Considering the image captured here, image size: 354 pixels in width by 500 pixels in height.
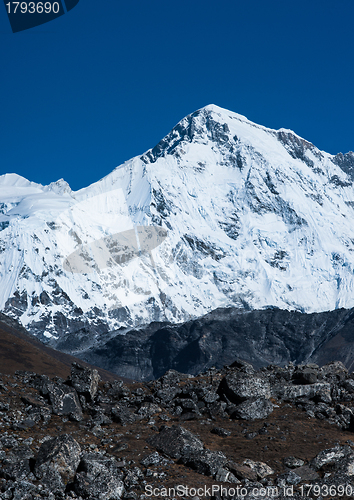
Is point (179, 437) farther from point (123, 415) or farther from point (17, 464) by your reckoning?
point (17, 464)

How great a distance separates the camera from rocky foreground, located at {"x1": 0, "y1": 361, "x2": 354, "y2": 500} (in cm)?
1644

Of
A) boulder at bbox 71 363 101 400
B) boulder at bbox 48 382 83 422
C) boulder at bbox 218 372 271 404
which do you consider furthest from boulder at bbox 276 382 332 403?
boulder at bbox 48 382 83 422

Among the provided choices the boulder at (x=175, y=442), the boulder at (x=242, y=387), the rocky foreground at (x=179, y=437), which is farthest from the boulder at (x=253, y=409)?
the boulder at (x=175, y=442)

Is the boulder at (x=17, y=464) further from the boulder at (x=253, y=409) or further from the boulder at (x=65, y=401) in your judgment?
the boulder at (x=253, y=409)

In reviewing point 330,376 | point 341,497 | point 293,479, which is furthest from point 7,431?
point 330,376

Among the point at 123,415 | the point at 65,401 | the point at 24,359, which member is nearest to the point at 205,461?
the point at 123,415

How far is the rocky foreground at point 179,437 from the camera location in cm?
1644

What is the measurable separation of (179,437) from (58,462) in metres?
4.61

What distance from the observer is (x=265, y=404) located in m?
23.1

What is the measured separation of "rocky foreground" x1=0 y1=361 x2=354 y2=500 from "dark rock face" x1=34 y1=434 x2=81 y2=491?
32mm

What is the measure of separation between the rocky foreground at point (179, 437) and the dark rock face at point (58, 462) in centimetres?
3

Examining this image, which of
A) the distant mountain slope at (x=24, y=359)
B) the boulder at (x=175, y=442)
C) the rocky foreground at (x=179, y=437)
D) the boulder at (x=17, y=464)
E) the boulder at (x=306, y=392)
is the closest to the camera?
the boulder at (x=17, y=464)

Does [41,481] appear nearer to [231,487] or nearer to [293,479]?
[231,487]

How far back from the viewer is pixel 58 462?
16594mm
